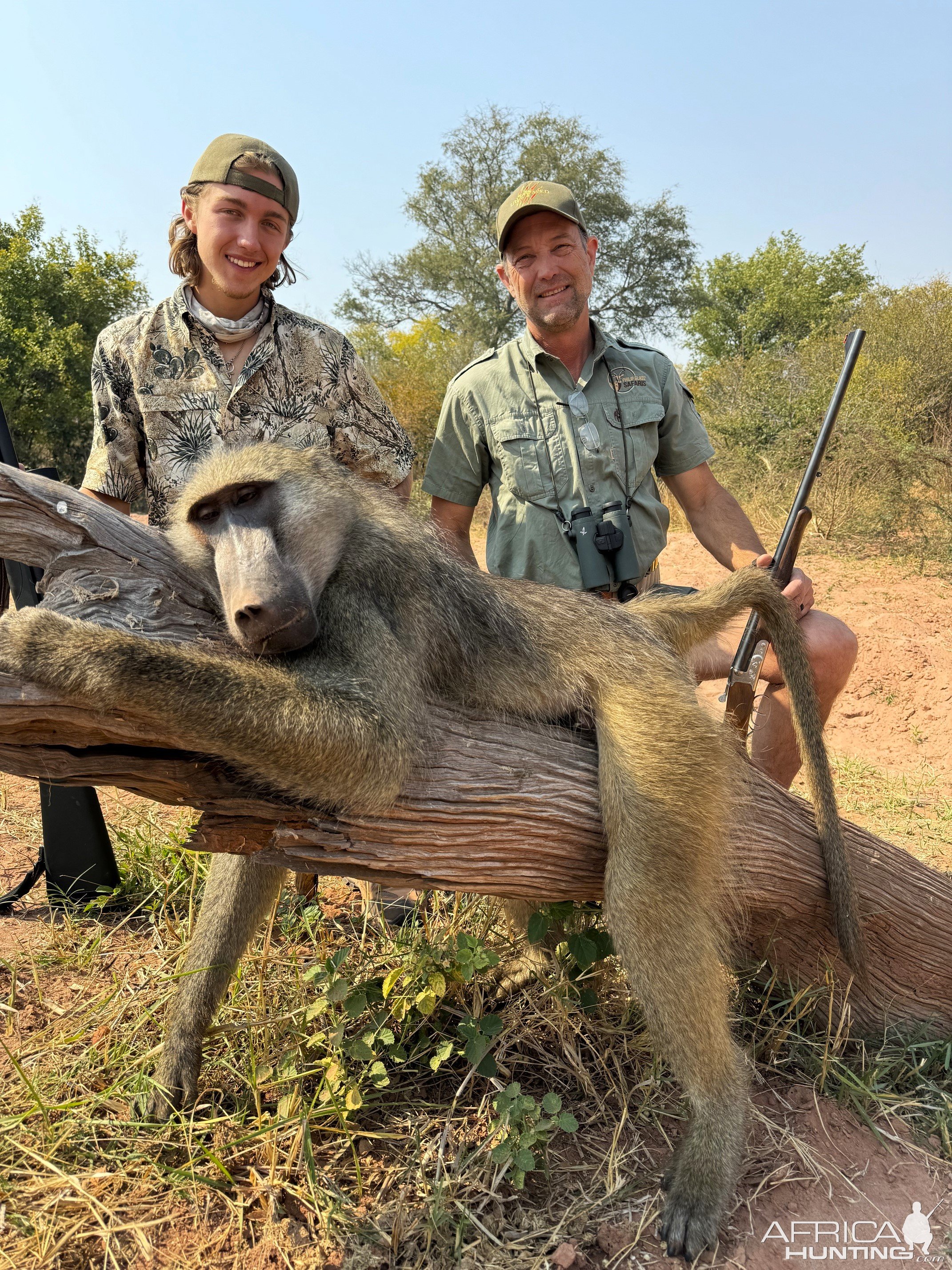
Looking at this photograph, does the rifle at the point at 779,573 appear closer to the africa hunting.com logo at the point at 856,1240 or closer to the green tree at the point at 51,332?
the africa hunting.com logo at the point at 856,1240

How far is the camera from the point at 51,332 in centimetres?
1588

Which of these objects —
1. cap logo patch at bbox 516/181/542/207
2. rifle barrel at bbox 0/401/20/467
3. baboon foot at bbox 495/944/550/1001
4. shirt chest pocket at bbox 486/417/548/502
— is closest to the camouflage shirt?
rifle barrel at bbox 0/401/20/467

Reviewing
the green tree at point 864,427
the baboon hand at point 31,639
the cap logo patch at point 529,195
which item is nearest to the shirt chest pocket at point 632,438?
the cap logo patch at point 529,195

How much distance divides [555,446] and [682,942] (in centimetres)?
214

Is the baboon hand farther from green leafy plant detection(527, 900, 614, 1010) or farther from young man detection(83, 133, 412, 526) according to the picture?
green leafy plant detection(527, 900, 614, 1010)

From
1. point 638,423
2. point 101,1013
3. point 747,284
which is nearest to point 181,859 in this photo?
point 101,1013

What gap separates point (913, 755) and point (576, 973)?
11.8ft

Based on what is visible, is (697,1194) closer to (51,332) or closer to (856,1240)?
(856,1240)

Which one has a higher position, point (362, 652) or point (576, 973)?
point (362, 652)

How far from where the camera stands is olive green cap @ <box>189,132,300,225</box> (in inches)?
110

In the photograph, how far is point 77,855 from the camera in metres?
3.21

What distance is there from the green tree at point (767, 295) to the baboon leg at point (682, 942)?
27842mm

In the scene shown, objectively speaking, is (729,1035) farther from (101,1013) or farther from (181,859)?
(181,859)

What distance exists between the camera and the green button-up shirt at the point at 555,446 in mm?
3506
